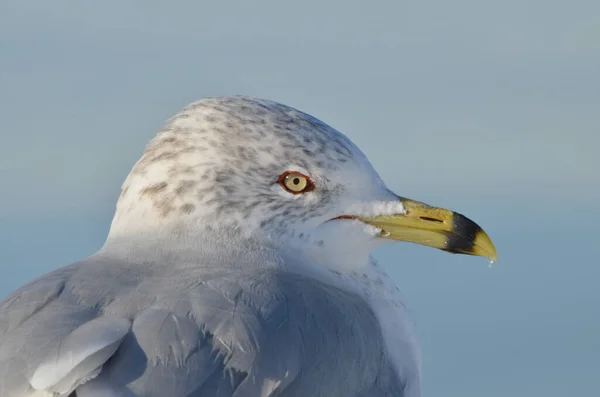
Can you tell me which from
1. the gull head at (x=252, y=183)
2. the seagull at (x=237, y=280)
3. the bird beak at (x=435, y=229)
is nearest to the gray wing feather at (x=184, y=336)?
the seagull at (x=237, y=280)

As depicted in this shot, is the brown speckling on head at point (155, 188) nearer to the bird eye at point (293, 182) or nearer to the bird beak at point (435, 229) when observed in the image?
the bird eye at point (293, 182)

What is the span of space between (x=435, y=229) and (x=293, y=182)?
49 centimetres

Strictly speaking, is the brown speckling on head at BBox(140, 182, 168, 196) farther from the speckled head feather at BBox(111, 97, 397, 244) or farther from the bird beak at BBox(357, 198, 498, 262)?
the bird beak at BBox(357, 198, 498, 262)

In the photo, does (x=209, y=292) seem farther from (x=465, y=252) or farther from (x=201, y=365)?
(x=465, y=252)

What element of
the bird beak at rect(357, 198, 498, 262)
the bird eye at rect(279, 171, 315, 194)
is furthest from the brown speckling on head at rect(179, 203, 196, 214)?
the bird beak at rect(357, 198, 498, 262)

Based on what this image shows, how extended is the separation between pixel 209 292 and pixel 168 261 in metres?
0.35

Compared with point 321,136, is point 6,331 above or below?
below

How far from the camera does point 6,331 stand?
4340mm

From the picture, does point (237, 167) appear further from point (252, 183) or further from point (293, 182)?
point (293, 182)

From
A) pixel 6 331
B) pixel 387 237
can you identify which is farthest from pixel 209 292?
pixel 387 237

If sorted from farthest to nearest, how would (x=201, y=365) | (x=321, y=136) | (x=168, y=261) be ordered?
(x=321, y=136)
(x=168, y=261)
(x=201, y=365)

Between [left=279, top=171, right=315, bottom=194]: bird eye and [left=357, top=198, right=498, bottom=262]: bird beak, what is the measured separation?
239 mm

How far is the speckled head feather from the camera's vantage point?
4.95 meters

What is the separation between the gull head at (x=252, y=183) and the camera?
16.2 ft
